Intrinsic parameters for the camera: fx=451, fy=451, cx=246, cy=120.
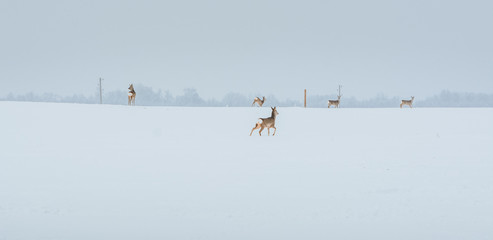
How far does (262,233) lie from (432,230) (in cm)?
231

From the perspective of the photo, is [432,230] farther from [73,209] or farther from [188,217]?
[73,209]

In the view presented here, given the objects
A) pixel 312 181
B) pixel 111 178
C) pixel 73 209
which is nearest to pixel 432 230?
pixel 312 181

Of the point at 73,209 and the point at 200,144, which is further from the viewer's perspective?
the point at 200,144

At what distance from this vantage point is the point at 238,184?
28.4ft

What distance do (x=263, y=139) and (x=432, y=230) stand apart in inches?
398

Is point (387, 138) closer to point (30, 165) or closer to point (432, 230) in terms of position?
point (432, 230)

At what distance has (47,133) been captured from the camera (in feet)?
52.4

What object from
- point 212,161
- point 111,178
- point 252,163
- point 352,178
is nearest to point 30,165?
point 111,178

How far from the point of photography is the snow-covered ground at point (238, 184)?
6211mm

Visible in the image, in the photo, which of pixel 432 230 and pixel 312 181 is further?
pixel 312 181

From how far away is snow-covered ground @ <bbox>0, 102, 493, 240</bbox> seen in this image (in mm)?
6211

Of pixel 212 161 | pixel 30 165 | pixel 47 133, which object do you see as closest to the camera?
pixel 30 165

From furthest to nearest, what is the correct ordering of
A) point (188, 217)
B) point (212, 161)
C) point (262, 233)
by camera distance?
point (212, 161)
point (188, 217)
point (262, 233)

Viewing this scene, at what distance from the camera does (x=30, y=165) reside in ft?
34.5
